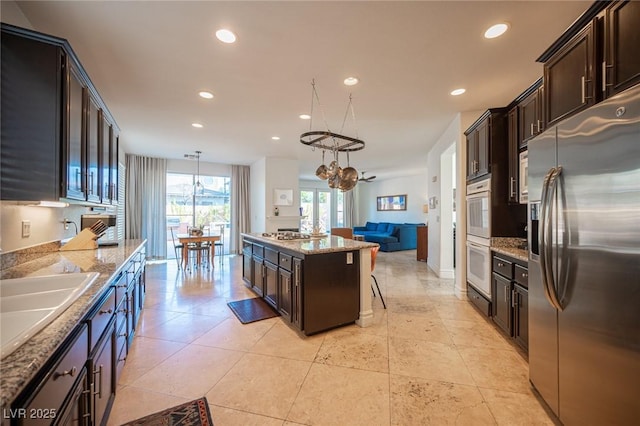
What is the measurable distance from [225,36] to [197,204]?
6252 mm

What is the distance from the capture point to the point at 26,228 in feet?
6.77

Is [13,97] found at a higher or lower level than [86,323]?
higher

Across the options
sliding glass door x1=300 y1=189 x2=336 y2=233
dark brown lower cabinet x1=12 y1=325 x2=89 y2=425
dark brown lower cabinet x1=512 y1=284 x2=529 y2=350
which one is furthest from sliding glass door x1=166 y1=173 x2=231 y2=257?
dark brown lower cabinet x1=512 y1=284 x2=529 y2=350

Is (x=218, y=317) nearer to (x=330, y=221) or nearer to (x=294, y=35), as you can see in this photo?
(x=294, y=35)

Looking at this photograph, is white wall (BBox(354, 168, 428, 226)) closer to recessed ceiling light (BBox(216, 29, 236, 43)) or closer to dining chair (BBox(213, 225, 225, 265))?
dining chair (BBox(213, 225, 225, 265))

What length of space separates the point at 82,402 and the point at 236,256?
6.60 m

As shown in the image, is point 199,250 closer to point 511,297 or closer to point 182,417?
point 182,417

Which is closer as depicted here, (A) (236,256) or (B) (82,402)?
(B) (82,402)

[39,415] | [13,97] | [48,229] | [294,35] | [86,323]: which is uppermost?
[294,35]

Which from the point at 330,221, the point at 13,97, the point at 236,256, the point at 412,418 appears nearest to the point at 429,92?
the point at 412,418

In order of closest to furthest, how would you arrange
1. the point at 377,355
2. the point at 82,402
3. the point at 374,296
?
the point at 82,402 < the point at 377,355 < the point at 374,296

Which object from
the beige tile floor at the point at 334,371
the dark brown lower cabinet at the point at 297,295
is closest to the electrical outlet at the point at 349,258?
the dark brown lower cabinet at the point at 297,295

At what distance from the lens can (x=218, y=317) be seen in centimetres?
321

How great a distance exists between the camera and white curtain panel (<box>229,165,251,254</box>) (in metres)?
7.93
